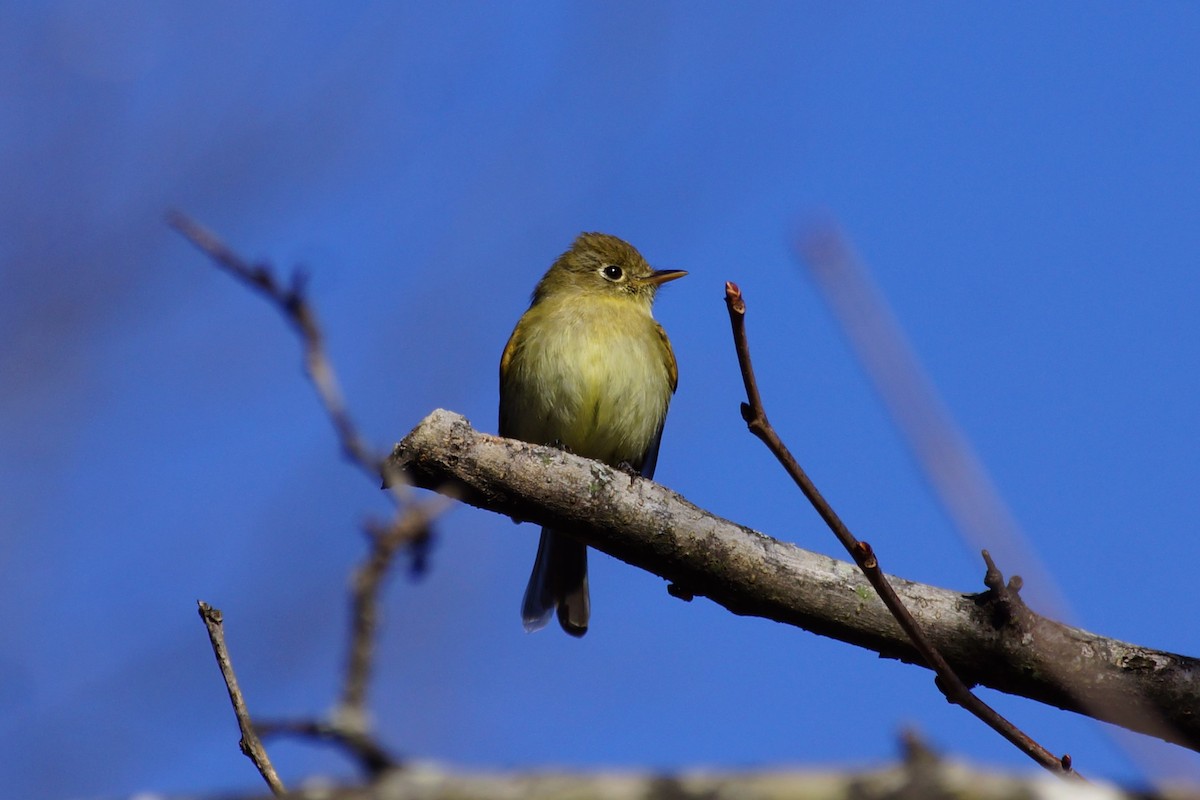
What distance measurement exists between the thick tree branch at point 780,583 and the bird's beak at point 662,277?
4.28m

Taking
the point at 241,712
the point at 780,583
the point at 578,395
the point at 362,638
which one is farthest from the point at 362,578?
the point at 578,395

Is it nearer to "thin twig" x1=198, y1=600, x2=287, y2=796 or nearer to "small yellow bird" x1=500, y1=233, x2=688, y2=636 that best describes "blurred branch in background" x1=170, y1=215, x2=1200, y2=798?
"thin twig" x1=198, y1=600, x2=287, y2=796

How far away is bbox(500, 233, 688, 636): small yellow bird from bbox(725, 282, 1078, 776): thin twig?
4375mm

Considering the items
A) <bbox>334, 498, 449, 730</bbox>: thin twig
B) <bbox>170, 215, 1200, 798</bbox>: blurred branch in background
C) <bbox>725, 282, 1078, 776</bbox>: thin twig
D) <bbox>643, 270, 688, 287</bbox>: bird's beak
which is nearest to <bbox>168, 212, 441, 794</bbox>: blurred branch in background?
<bbox>334, 498, 449, 730</bbox>: thin twig

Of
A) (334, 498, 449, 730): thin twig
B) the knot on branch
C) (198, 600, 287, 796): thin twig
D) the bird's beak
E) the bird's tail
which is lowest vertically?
(334, 498, 449, 730): thin twig

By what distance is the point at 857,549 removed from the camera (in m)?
2.91

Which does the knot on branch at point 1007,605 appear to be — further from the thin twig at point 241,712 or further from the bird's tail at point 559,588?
the bird's tail at point 559,588

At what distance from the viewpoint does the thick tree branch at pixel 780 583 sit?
13.9ft

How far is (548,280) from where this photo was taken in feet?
29.7

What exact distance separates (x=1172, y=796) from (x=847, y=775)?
32 cm

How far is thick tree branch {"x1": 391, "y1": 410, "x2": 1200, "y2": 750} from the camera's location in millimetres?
4234

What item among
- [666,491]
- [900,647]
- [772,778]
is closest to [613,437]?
[666,491]

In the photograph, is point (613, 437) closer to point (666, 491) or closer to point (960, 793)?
point (666, 491)

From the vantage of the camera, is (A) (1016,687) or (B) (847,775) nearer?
(B) (847,775)
